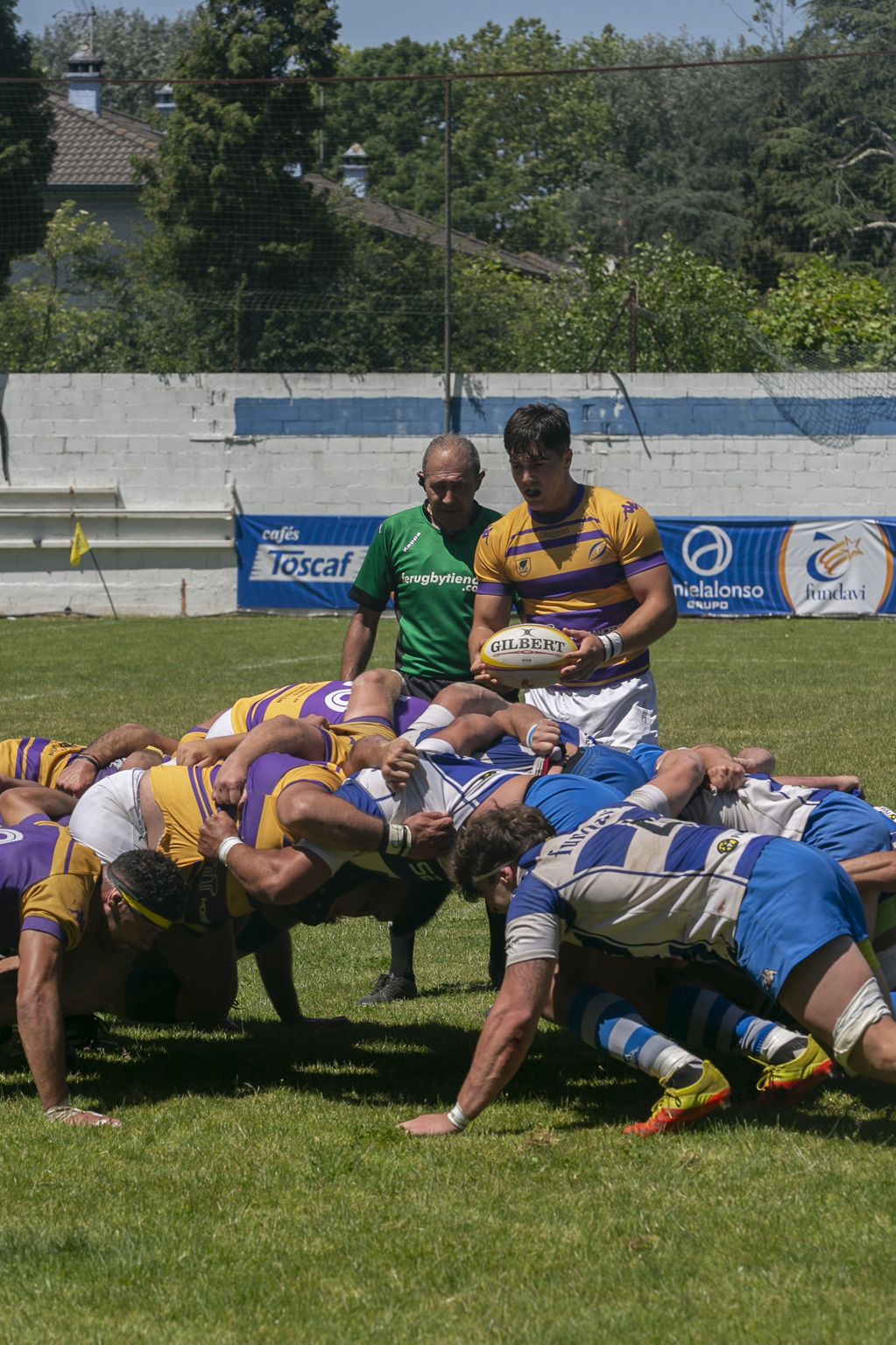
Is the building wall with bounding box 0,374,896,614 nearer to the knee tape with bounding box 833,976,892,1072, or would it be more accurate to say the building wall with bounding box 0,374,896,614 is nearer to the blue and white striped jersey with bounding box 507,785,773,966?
the blue and white striped jersey with bounding box 507,785,773,966

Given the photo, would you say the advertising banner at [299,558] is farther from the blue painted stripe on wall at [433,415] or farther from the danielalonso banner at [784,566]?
the danielalonso banner at [784,566]

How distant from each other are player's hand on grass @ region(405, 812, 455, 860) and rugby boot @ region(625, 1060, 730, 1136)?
3.16ft

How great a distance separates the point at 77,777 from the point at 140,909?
142 cm

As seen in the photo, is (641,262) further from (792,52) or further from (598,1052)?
(598,1052)

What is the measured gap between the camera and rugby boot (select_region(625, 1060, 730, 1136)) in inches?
179

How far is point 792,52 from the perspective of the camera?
42875mm

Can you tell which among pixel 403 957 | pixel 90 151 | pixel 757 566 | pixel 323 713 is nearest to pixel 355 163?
pixel 90 151

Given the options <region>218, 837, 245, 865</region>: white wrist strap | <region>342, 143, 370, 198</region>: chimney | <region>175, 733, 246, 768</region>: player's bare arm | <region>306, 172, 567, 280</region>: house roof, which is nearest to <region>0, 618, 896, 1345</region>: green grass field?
<region>218, 837, 245, 865</region>: white wrist strap

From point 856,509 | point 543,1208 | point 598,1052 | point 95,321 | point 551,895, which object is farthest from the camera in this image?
point 95,321

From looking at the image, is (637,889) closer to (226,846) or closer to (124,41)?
(226,846)

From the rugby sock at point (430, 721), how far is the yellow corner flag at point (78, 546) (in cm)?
1962

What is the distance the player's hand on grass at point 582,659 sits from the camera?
580 centimetres

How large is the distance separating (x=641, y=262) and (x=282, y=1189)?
96.6 ft

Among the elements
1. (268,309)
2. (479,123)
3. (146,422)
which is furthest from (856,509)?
(479,123)
